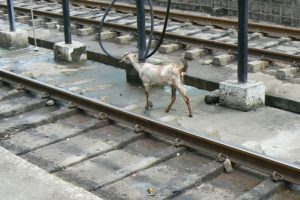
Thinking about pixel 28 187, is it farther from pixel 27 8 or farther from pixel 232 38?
pixel 27 8

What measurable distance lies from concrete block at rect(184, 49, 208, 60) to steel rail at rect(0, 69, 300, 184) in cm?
314

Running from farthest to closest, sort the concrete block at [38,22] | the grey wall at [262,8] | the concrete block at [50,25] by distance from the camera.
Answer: the concrete block at [38,22] < the concrete block at [50,25] < the grey wall at [262,8]

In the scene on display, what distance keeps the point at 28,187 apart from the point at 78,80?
519 centimetres

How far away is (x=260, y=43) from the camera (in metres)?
11.7

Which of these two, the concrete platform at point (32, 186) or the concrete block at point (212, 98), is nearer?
the concrete platform at point (32, 186)

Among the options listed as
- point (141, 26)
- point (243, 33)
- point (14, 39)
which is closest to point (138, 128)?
point (243, 33)

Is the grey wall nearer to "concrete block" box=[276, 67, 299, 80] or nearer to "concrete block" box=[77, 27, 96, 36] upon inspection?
"concrete block" box=[77, 27, 96, 36]

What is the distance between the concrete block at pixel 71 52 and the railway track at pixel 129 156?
315 cm

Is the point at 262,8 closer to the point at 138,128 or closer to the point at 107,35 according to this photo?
the point at 107,35

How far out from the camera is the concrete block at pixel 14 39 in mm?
13086

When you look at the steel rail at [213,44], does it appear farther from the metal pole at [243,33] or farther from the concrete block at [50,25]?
the metal pole at [243,33]

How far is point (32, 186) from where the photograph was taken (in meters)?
5.46

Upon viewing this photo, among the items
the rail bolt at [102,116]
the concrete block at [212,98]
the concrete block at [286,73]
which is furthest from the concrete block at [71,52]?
the concrete block at [286,73]

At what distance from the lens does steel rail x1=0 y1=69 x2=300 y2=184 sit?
5.81 meters
